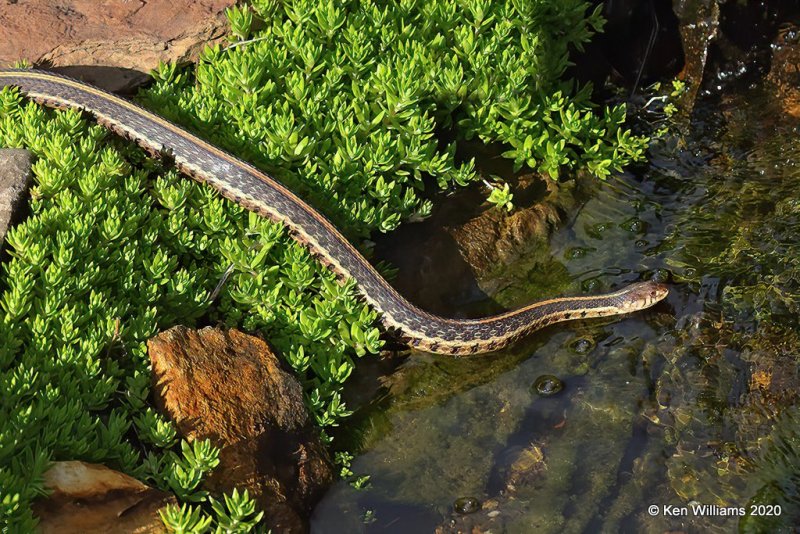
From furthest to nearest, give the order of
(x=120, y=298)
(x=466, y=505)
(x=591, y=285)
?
(x=591, y=285) < (x=120, y=298) < (x=466, y=505)

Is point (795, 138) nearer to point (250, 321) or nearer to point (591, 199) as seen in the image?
point (591, 199)

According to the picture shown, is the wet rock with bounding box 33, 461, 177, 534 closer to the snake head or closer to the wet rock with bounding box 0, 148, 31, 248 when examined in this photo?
the wet rock with bounding box 0, 148, 31, 248

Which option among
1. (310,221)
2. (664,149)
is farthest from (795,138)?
(310,221)

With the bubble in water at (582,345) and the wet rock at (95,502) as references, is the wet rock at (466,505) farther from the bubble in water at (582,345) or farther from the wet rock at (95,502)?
the wet rock at (95,502)

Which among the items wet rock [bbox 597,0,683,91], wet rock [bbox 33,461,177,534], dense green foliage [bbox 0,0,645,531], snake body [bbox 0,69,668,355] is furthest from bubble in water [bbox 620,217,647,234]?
wet rock [bbox 33,461,177,534]

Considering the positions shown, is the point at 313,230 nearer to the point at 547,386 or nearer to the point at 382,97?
the point at 382,97

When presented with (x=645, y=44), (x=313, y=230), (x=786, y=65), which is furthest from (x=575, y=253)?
(x=786, y=65)

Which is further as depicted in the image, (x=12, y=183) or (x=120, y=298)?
(x=12, y=183)
